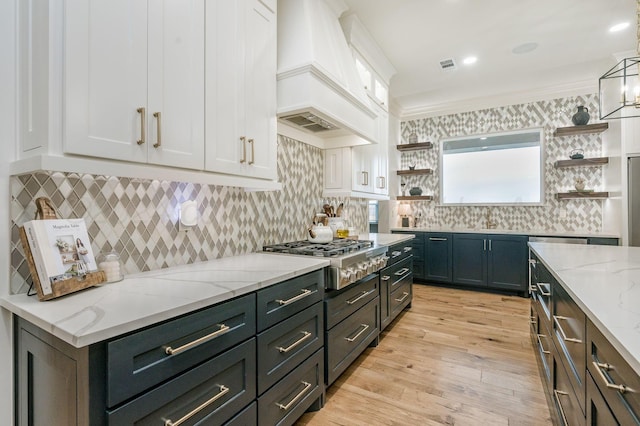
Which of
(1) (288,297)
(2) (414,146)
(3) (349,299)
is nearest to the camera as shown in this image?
(1) (288,297)

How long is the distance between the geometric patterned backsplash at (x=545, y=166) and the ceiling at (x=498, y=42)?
0.26m

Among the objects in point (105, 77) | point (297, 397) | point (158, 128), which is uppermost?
point (105, 77)

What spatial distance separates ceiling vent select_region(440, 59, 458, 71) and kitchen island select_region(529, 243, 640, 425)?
2791mm

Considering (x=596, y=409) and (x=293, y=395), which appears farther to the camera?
(x=293, y=395)

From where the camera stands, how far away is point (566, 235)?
406cm

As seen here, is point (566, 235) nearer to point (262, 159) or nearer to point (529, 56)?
point (529, 56)

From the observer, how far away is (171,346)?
1.01 m

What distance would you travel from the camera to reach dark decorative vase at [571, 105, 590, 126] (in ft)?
14.0

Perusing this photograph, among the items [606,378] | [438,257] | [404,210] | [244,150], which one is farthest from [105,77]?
[404,210]

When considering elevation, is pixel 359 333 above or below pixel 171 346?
below

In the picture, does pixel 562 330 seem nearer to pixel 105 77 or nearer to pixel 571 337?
pixel 571 337

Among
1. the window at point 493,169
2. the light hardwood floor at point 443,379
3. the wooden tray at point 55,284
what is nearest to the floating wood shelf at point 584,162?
the window at point 493,169

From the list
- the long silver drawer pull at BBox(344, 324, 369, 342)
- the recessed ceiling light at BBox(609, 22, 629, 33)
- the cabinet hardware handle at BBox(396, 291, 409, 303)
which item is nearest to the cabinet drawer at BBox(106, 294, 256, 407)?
the long silver drawer pull at BBox(344, 324, 369, 342)

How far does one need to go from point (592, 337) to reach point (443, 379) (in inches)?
55.6
